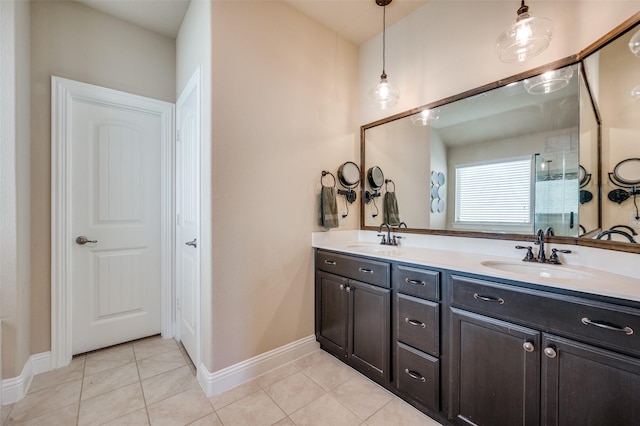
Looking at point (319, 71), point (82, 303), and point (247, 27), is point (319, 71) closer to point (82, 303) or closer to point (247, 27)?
point (247, 27)

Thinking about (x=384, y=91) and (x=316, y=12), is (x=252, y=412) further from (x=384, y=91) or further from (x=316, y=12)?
(x=316, y=12)

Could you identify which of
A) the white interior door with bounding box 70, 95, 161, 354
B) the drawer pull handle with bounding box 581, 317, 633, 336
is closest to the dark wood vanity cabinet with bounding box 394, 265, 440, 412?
the drawer pull handle with bounding box 581, 317, 633, 336

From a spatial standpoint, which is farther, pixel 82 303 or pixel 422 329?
pixel 82 303

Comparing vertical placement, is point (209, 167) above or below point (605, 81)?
below

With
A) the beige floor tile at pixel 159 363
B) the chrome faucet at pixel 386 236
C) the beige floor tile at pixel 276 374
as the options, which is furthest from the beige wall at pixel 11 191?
the chrome faucet at pixel 386 236

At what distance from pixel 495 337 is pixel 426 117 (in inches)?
62.2

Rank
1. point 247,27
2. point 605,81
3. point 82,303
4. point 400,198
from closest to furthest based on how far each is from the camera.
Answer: point 605,81, point 247,27, point 82,303, point 400,198

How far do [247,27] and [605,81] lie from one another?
2080 mm

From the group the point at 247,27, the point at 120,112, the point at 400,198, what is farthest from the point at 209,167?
the point at 400,198

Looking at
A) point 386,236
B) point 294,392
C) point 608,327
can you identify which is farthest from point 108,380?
point 608,327

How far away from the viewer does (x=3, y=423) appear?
4.84 ft

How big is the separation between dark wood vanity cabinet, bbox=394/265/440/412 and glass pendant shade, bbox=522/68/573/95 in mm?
1224

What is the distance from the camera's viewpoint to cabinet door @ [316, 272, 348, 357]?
2.01 m

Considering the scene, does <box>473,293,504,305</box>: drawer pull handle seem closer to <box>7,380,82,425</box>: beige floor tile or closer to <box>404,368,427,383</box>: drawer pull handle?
<box>404,368,427,383</box>: drawer pull handle
